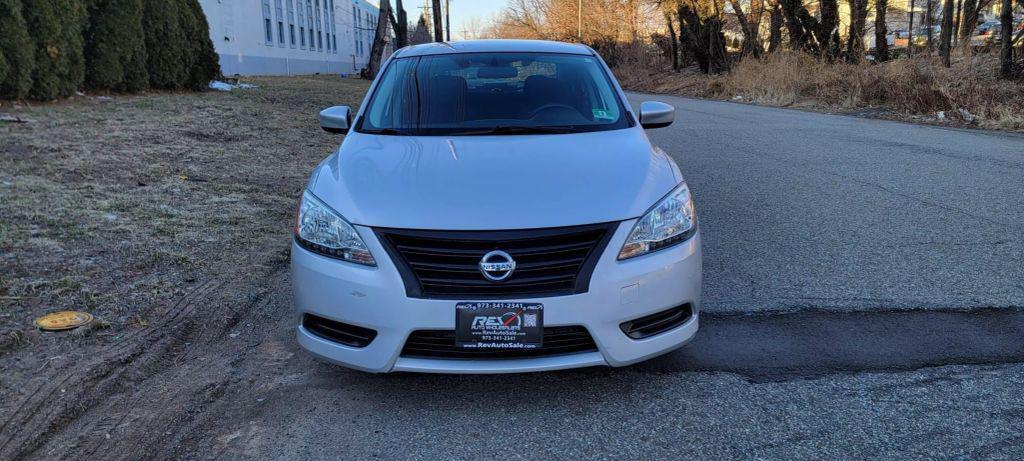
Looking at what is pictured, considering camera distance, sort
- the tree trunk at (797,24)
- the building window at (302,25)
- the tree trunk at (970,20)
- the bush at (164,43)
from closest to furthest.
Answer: the bush at (164,43)
the tree trunk at (970,20)
the tree trunk at (797,24)
the building window at (302,25)

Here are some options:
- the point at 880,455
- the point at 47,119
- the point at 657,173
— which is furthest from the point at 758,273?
the point at 47,119

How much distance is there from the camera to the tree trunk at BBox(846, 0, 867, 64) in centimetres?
2288

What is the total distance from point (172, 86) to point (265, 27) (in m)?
23.1

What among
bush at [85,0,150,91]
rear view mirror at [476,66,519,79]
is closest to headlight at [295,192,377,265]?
rear view mirror at [476,66,519,79]

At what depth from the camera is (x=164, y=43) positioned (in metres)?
13.9

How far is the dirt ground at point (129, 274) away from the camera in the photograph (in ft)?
9.36

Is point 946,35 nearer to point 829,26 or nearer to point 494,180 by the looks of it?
point 829,26

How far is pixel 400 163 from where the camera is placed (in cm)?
329

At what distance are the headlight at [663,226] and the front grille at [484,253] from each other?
0.64 feet

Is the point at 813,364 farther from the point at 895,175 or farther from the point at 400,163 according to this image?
the point at 895,175

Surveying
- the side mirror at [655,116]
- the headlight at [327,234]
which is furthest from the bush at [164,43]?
the headlight at [327,234]

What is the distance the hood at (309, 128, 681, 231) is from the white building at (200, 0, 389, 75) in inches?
1080

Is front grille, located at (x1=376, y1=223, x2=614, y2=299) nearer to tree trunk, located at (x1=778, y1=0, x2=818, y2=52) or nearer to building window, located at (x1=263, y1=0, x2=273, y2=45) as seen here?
tree trunk, located at (x1=778, y1=0, x2=818, y2=52)

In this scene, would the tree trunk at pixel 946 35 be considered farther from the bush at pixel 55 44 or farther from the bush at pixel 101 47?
the bush at pixel 55 44
